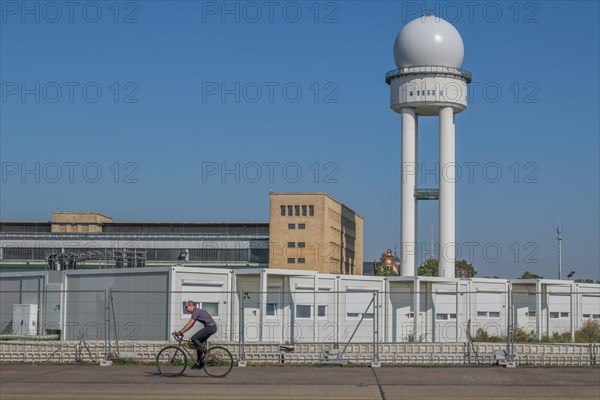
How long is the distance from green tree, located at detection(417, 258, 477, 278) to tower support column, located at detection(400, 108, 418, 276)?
4172cm

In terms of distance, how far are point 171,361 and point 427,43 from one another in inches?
2444

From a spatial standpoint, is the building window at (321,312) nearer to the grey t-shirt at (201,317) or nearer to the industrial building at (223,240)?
the grey t-shirt at (201,317)

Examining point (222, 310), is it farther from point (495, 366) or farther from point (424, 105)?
point (424, 105)

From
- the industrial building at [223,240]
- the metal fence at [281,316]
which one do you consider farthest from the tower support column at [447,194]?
the industrial building at [223,240]

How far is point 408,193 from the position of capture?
8225 cm

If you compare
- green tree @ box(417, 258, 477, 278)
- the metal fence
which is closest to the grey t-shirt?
the metal fence

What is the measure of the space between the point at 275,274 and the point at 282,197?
59.2m

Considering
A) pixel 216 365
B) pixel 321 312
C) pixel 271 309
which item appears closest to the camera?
pixel 216 365

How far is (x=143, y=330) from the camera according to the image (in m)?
42.2

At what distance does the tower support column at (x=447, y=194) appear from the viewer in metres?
81.4

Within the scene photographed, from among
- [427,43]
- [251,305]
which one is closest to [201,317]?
[251,305]

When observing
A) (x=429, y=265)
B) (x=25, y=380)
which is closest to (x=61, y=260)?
(x=25, y=380)

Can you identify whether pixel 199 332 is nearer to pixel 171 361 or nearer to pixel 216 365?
pixel 216 365

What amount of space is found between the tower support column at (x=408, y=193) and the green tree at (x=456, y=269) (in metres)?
41.7
